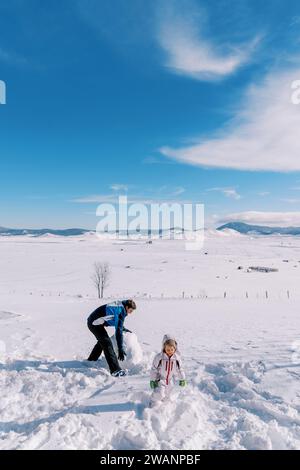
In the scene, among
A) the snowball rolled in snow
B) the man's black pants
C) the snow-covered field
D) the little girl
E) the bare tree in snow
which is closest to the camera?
the snow-covered field

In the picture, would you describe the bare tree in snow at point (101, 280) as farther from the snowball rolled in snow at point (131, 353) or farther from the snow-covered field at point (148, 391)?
the snowball rolled in snow at point (131, 353)

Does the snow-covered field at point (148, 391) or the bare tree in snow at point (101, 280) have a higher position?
the snow-covered field at point (148, 391)

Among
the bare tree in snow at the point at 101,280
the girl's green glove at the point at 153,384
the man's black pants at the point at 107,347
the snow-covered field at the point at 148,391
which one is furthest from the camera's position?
the bare tree in snow at the point at 101,280

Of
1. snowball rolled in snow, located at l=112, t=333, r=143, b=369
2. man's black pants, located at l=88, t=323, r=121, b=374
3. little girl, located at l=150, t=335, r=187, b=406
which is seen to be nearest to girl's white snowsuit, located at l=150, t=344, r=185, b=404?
little girl, located at l=150, t=335, r=187, b=406

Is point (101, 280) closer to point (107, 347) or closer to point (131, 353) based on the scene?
point (131, 353)

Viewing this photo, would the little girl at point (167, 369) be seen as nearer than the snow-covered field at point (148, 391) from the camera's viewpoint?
No

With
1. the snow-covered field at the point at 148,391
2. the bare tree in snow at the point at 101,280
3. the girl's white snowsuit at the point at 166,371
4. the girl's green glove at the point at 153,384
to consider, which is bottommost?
the bare tree in snow at the point at 101,280

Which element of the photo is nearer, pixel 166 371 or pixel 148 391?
pixel 166 371

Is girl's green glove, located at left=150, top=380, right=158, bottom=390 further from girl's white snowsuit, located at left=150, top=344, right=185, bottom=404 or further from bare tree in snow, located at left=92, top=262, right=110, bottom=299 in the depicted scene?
bare tree in snow, located at left=92, top=262, right=110, bottom=299

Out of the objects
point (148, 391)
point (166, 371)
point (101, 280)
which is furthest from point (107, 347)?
point (101, 280)

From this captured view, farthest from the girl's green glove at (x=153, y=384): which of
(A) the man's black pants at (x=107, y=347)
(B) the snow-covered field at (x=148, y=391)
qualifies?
(A) the man's black pants at (x=107, y=347)

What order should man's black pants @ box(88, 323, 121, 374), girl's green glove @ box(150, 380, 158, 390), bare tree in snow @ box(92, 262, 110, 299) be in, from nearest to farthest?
1. girl's green glove @ box(150, 380, 158, 390)
2. man's black pants @ box(88, 323, 121, 374)
3. bare tree in snow @ box(92, 262, 110, 299)

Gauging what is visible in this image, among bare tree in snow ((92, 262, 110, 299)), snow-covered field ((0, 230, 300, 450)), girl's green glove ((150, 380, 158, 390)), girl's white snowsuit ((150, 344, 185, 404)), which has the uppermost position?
girl's white snowsuit ((150, 344, 185, 404))
